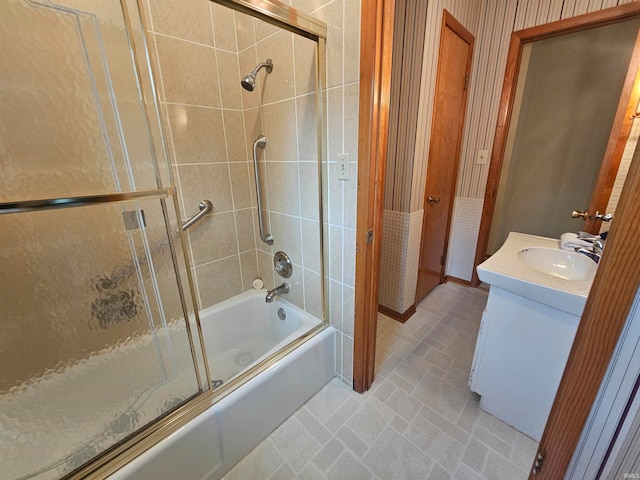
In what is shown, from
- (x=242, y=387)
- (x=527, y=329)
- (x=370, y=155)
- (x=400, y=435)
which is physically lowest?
(x=400, y=435)

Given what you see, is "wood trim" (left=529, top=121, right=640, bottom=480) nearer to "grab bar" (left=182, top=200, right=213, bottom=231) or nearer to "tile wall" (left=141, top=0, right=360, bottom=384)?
"tile wall" (left=141, top=0, right=360, bottom=384)

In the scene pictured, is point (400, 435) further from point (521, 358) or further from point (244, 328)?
point (244, 328)

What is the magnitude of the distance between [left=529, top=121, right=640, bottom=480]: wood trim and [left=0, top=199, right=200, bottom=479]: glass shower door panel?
1.15 m

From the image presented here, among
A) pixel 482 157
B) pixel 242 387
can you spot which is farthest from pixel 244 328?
pixel 482 157

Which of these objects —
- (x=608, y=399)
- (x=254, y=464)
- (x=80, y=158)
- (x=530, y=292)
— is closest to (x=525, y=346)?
(x=530, y=292)

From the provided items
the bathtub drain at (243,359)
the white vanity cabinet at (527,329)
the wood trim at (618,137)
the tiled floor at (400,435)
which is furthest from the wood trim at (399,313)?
the wood trim at (618,137)

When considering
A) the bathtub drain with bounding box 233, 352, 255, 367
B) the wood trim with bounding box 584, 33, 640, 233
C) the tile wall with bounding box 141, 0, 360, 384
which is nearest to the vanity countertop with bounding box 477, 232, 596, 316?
the tile wall with bounding box 141, 0, 360, 384

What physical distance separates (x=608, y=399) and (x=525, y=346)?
72cm

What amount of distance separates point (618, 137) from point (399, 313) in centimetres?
180

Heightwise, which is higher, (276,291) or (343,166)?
(343,166)

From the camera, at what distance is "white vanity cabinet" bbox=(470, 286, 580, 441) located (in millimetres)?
1052

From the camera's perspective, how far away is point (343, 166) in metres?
1.17

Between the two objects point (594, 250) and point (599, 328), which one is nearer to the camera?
point (599, 328)

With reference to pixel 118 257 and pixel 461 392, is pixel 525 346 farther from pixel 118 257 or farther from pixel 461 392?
pixel 118 257
